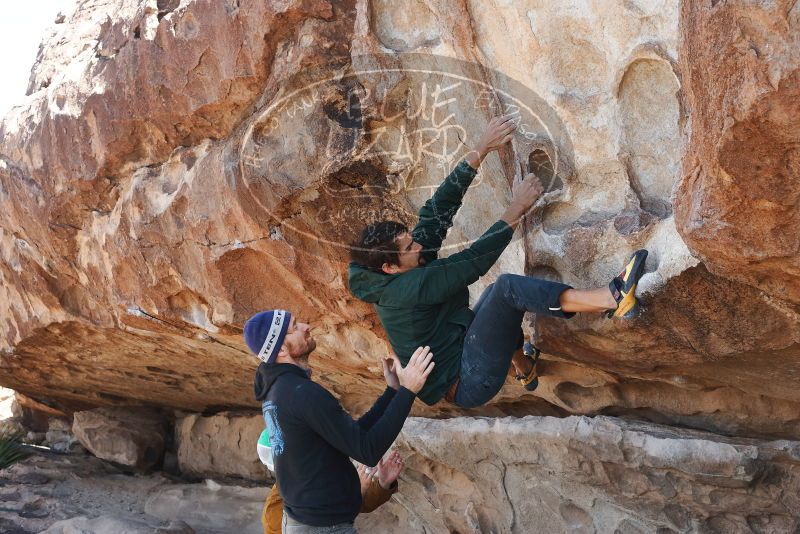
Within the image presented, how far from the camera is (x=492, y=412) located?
5078 mm

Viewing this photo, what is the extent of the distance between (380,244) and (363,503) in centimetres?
101

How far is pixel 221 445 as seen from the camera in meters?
7.16

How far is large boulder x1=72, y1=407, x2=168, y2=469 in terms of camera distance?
741cm

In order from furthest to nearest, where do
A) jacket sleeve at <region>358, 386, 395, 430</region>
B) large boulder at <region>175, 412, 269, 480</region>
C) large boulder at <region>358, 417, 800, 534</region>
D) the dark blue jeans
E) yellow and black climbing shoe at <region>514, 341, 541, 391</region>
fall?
1. large boulder at <region>175, 412, 269, 480</region>
2. yellow and black climbing shoe at <region>514, 341, 541, 391</region>
3. large boulder at <region>358, 417, 800, 534</region>
4. the dark blue jeans
5. jacket sleeve at <region>358, 386, 395, 430</region>

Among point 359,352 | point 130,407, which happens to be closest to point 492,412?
point 359,352

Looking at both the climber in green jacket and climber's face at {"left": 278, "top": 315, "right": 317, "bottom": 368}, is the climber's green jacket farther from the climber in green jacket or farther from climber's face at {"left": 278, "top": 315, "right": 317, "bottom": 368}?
climber's face at {"left": 278, "top": 315, "right": 317, "bottom": 368}

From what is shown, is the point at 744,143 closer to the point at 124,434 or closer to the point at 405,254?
the point at 405,254

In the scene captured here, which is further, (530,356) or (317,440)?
(530,356)

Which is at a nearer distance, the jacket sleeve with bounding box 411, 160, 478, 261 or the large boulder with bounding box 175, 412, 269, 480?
the jacket sleeve with bounding box 411, 160, 478, 261

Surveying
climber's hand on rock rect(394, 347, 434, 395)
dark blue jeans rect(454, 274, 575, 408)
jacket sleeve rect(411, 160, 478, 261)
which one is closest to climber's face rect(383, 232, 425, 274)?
jacket sleeve rect(411, 160, 478, 261)

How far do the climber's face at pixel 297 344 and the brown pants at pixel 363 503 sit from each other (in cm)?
74

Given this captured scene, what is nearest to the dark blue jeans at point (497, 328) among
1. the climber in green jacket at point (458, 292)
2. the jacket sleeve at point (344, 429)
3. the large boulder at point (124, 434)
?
the climber in green jacket at point (458, 292)

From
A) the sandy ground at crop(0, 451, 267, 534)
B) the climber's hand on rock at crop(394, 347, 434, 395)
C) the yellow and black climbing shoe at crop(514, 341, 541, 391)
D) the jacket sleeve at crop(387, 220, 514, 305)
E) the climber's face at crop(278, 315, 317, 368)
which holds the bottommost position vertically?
the sandy ground at crop(0, 451, 267, 534)

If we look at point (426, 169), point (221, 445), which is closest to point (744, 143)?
point (426, 169)
